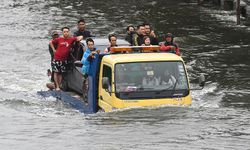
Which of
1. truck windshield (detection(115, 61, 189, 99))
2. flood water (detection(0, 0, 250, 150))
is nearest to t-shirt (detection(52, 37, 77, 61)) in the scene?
flood water (detection(0, 0, 250, 150))

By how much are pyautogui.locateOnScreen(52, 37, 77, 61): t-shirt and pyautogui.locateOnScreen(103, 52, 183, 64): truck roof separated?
266 cm

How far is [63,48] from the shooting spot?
17.5 metres

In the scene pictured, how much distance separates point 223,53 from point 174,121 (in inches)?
591

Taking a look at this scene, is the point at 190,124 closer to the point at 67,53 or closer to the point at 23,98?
the point at 67,53

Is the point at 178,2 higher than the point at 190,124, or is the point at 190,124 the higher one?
the point at 190,124

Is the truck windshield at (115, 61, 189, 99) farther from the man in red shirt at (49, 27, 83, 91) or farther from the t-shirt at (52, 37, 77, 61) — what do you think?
the t-shirt at (52, 37, 77, 61)

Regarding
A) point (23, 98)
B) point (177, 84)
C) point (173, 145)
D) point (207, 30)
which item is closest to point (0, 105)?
point (23, 98)

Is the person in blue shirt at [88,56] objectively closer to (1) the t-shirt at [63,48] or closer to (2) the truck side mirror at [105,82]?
(2) the truck side mirror at [105,82]

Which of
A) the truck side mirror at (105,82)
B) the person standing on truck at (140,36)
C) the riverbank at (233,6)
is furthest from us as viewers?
the riverbank at (233,6)

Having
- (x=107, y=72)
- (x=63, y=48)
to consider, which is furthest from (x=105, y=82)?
(x=63, y=48)

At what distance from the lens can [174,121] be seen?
13.6 m

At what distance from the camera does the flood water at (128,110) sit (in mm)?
12086

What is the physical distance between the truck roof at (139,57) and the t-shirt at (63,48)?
2658mm

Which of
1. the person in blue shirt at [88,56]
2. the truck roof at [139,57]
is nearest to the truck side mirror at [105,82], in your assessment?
the truck roof at [139,57]
